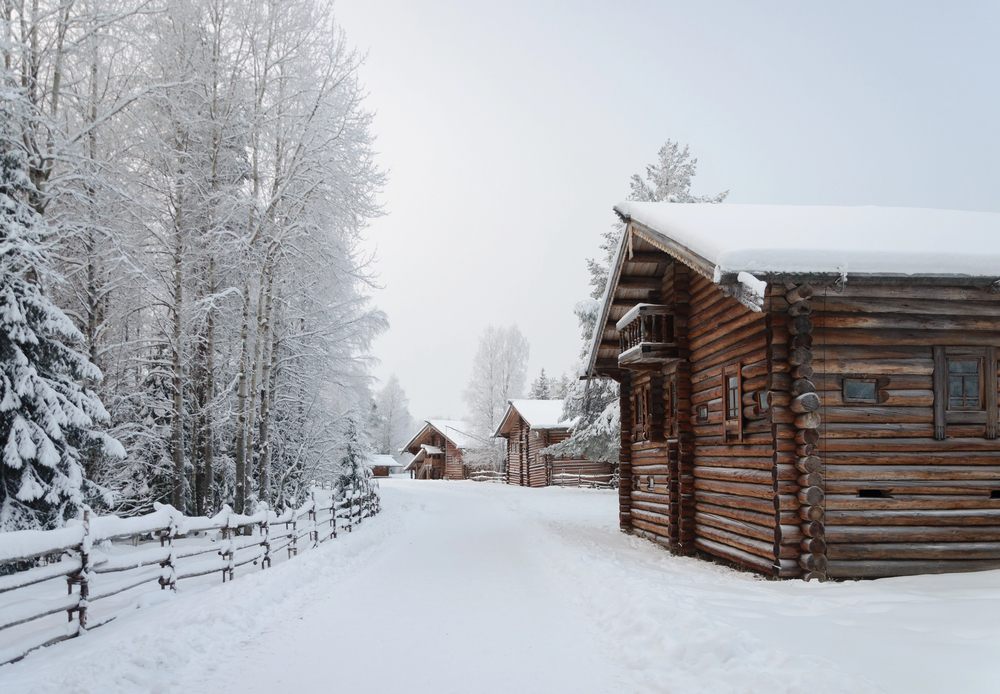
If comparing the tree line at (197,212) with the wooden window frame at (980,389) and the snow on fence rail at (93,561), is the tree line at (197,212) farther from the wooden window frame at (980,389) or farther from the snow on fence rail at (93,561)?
the wooden window frame at (980,389)

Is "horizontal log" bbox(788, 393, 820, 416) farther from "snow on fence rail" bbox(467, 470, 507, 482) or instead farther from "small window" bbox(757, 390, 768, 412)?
"snow on fence rail" bbox(467, 470, 507, 482)

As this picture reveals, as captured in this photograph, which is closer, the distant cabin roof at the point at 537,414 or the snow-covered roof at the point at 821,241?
the snow-covered roof at the point at 821,241

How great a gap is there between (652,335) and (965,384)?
17.9 feet

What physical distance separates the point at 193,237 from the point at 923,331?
15.9 m

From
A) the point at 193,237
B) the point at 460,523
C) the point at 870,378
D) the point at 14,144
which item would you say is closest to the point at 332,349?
the point at 193,237

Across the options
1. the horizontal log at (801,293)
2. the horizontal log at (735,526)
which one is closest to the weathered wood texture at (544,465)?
the horizontal log at (735,526)

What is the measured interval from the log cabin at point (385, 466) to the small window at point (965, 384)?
213ft

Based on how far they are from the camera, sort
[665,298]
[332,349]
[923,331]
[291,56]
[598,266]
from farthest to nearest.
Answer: [598,266]
[332,349]
[291,56]
[665,298]
[923,331]

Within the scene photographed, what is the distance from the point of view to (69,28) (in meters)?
12.4

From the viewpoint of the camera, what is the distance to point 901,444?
921cm

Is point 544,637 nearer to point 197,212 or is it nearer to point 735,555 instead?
point 735,555

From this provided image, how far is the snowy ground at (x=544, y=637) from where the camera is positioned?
5043mm

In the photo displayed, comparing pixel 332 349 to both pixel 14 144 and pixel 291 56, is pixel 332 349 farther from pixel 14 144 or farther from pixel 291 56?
→ pixel 14 144

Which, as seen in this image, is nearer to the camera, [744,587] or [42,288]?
[744,587]
